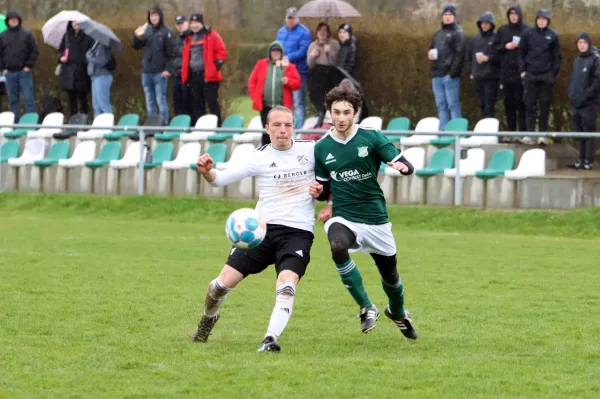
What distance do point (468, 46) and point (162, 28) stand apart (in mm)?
5297

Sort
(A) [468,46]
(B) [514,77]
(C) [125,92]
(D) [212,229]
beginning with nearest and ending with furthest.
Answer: (D) [212,229], (B) [514,77], (A) [468,46], (C) [125,92]

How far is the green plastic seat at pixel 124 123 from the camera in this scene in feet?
73.8

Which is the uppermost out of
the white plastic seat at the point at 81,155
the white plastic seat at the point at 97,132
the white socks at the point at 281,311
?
the white plastic seat at the point at 97,132

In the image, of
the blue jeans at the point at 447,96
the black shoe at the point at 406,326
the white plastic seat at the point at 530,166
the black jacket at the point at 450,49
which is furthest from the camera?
the blue jeans at the point at 447,96

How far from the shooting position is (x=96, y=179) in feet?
73.1

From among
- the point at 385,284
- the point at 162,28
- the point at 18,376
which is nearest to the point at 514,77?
the point at 162,28

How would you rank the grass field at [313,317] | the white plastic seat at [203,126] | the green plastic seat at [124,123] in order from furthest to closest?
the green plastic seat at [124,123]
the white plastic seat at [203,126]
the grass field at [313,317]

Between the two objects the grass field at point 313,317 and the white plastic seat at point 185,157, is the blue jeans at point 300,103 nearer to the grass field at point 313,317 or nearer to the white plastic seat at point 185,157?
the white plastic seat at point 185,157

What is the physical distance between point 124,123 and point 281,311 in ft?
53.9

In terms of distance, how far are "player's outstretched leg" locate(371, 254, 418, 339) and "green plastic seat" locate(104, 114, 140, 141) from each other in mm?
13725

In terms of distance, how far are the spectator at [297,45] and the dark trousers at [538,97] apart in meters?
3.99

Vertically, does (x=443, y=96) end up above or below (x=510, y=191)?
above

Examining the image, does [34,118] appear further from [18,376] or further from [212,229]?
[18,376]

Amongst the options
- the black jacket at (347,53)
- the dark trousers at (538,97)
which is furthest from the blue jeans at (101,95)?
the dark trousers at (538,97)
